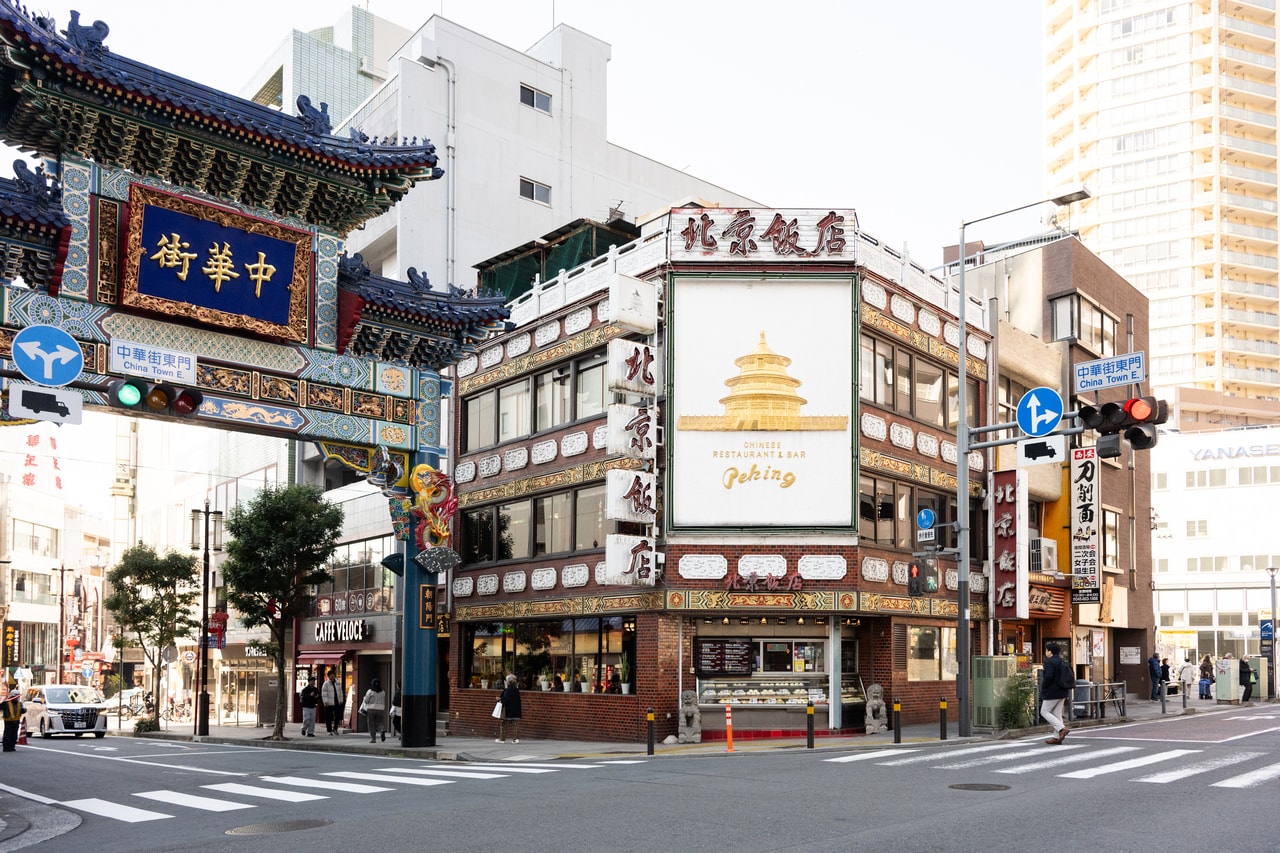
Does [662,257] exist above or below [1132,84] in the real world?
below

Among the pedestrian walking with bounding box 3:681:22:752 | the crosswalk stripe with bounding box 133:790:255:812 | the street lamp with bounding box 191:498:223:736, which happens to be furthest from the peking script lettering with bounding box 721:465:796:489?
the street lamp with bounding box 191:498:223:736

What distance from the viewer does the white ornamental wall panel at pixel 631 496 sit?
90.6 feet

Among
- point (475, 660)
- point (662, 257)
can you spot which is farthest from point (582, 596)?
point (662, 257)

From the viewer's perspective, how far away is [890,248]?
31.5 m

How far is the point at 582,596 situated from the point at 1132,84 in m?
92.3

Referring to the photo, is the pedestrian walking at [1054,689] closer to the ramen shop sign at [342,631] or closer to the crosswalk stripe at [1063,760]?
the crosswalk stripe at [1063,760]

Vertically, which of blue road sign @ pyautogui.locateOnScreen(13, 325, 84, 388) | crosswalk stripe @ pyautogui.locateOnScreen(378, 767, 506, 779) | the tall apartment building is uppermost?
the tall apartment building

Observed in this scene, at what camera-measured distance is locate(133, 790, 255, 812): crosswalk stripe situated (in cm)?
1633

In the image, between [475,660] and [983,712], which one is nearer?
[983,712]

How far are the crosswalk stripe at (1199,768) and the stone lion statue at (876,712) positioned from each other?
30.0 feet

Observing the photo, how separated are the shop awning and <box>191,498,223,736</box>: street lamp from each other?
3472 mm

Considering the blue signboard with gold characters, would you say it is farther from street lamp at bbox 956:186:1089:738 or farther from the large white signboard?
street lamp at bbox 956:186:1089:738

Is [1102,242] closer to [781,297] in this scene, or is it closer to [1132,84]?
[1132,84]

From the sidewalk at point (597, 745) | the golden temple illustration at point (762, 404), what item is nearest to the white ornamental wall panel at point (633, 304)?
the golden temple illustration at point (762, 404)
